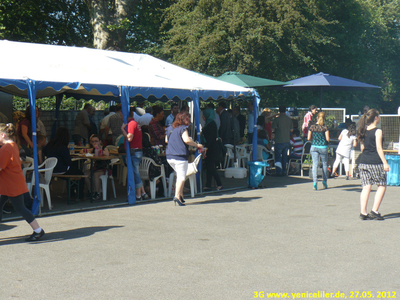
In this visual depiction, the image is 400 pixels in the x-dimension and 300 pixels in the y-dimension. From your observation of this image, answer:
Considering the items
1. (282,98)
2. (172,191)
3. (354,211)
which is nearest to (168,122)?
(172,191)

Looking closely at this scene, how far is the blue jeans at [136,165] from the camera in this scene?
9.96 metres

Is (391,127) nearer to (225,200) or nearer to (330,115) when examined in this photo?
(330,115)

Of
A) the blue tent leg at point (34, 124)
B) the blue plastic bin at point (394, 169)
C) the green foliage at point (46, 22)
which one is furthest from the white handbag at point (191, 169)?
the green foliage at point (46, 22)

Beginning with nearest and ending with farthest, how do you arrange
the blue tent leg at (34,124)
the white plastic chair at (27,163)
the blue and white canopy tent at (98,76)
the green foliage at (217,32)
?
the blue tent leg at (34,124), the blue and white canopy tent at (98,76), the white plastic chair at (27,163), the green foliage at (217,32)

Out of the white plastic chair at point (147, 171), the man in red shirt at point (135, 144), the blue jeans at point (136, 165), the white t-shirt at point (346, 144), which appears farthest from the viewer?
the white t-shirt at point (346, 144)

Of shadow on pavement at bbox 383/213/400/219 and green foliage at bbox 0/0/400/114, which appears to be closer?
shadow on pavement at bbox 383/213/400/219

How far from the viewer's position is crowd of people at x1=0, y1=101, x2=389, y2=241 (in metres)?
6.75

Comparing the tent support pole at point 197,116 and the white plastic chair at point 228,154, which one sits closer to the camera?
the tent support pole at point 197,116

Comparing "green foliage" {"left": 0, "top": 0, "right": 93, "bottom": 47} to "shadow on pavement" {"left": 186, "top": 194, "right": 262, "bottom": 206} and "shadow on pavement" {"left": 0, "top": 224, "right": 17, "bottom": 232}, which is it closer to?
"shadow on pavement" {"left": 186, "top": 194, "right": 262, "bottom": 206}

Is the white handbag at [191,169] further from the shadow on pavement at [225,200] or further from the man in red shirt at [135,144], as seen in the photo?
the man in red shirt at [135,144]

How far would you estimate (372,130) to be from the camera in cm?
815

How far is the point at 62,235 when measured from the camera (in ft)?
23.4

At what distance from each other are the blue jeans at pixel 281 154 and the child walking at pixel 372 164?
6115mm

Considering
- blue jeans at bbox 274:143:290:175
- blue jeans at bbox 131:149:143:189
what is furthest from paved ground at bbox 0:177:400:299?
blue jeans at bbox 274:143:290:175
